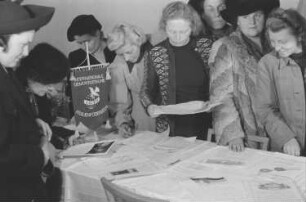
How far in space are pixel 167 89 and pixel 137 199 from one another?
Answer: 47.4 inches

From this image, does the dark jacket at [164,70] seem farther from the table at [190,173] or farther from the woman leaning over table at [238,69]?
the table at [190,173]

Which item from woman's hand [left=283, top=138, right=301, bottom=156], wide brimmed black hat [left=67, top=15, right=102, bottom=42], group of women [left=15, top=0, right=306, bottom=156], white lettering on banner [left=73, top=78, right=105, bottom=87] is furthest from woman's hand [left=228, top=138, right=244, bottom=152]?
wide brimmed black hat [left=67, top=15, right=102, bottom=42]

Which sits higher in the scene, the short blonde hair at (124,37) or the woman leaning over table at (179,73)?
the short blonde hair at (124,37)

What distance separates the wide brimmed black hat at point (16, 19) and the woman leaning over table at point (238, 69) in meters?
1.04

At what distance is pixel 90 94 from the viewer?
2.39m

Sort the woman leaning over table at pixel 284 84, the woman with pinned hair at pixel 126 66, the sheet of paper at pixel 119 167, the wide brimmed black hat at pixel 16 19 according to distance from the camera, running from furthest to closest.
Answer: the woman with pinned hair at pixel 126 66, the woman leaning over table at pixel 284 84, the sheet of paper at pixel 119 167, the wide brimmed black hat at pixel 16 19

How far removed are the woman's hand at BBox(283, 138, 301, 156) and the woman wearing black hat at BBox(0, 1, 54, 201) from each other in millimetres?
1177

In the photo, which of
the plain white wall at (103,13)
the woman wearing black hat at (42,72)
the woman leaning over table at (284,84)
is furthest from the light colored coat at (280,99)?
the plain white wall at (103,13)

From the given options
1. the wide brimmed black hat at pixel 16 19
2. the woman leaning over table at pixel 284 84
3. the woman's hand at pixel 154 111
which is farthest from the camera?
the woman's hand at pixel 154 111

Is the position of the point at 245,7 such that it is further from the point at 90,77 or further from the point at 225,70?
the point at 90,77

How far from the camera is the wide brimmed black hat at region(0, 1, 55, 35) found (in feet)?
5.22

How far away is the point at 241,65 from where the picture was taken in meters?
2.36

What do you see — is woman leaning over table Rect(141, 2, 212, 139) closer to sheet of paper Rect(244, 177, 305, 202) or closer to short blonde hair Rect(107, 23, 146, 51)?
short blonde hair Rect(107, 23, 146, 51)

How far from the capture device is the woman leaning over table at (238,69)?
91.7 inches
